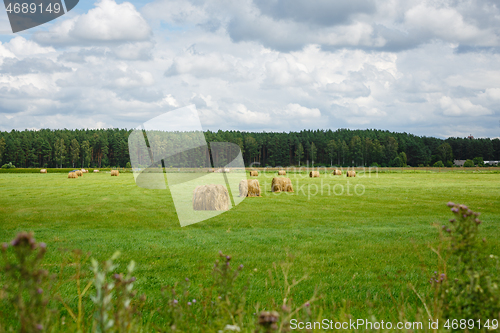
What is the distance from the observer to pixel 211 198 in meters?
17.5

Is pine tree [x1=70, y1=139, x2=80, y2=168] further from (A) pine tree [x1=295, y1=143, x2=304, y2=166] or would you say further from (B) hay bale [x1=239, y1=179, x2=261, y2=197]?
(B) hay bale [x1=239, y1=179, x2=261, y2=197]

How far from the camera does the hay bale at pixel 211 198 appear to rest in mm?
17531

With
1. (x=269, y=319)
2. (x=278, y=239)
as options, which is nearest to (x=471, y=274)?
(x=269, y=319)

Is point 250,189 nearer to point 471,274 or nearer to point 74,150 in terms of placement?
point 471,274

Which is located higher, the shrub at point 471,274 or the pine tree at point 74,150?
the pine tree at point 74,150

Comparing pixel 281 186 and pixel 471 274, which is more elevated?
pixel 471 274

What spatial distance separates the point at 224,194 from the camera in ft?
58.5

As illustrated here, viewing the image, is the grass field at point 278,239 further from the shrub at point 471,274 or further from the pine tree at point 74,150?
the pine tree at point 74,150

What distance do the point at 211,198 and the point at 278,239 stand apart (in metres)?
7.69

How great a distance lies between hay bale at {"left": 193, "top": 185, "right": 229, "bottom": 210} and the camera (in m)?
17.5

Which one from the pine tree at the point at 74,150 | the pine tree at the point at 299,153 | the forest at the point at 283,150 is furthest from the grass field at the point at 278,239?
the pine tree at the point at 74,150

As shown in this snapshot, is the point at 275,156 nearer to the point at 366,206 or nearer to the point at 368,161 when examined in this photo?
the point at 368,161

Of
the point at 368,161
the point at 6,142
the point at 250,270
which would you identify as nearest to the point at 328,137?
the point at 368,161

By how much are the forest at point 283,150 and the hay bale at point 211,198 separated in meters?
100
